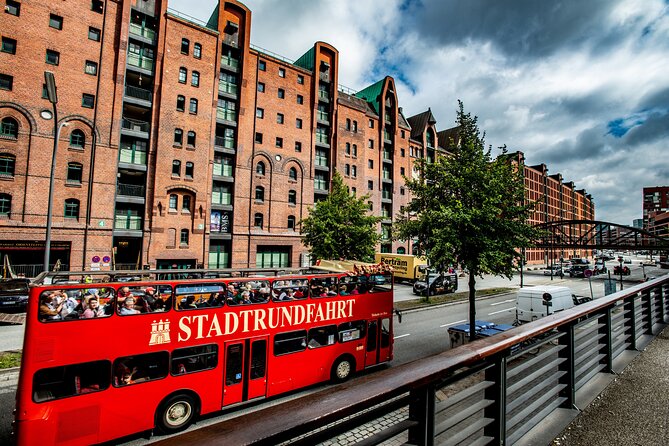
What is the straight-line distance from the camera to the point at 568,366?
144 inches

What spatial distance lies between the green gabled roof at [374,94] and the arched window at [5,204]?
138 ft

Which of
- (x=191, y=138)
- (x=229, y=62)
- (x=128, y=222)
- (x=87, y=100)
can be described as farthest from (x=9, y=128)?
(x=229, y=62)

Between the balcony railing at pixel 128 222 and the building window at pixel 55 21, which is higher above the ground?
the building window at pixel 55 21

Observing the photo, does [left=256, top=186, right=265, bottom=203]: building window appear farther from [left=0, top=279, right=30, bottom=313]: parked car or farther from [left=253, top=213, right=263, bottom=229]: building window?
[left=0, top=279, right=30, bottom=313]: parked car

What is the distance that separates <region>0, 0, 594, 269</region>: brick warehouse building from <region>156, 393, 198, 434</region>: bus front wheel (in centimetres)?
1341

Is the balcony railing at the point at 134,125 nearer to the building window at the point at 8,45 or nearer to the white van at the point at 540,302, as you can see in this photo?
the building window at the point at 8,45

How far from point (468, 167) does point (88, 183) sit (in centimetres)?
2861

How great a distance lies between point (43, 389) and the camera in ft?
22.8

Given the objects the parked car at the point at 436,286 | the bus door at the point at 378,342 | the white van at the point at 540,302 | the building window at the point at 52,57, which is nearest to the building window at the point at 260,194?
the parked car at the point at 436,286

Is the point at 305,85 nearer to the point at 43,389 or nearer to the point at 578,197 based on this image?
the point at 43,389

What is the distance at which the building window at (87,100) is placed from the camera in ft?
90.3

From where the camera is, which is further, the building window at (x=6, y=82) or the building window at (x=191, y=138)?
the building window at (x=191, y=138)

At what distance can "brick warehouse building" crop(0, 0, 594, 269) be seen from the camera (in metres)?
25.6

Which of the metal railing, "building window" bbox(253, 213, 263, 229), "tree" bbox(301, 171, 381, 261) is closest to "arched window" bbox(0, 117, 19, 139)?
"building window" bbox(253, 213, 263, 229)
